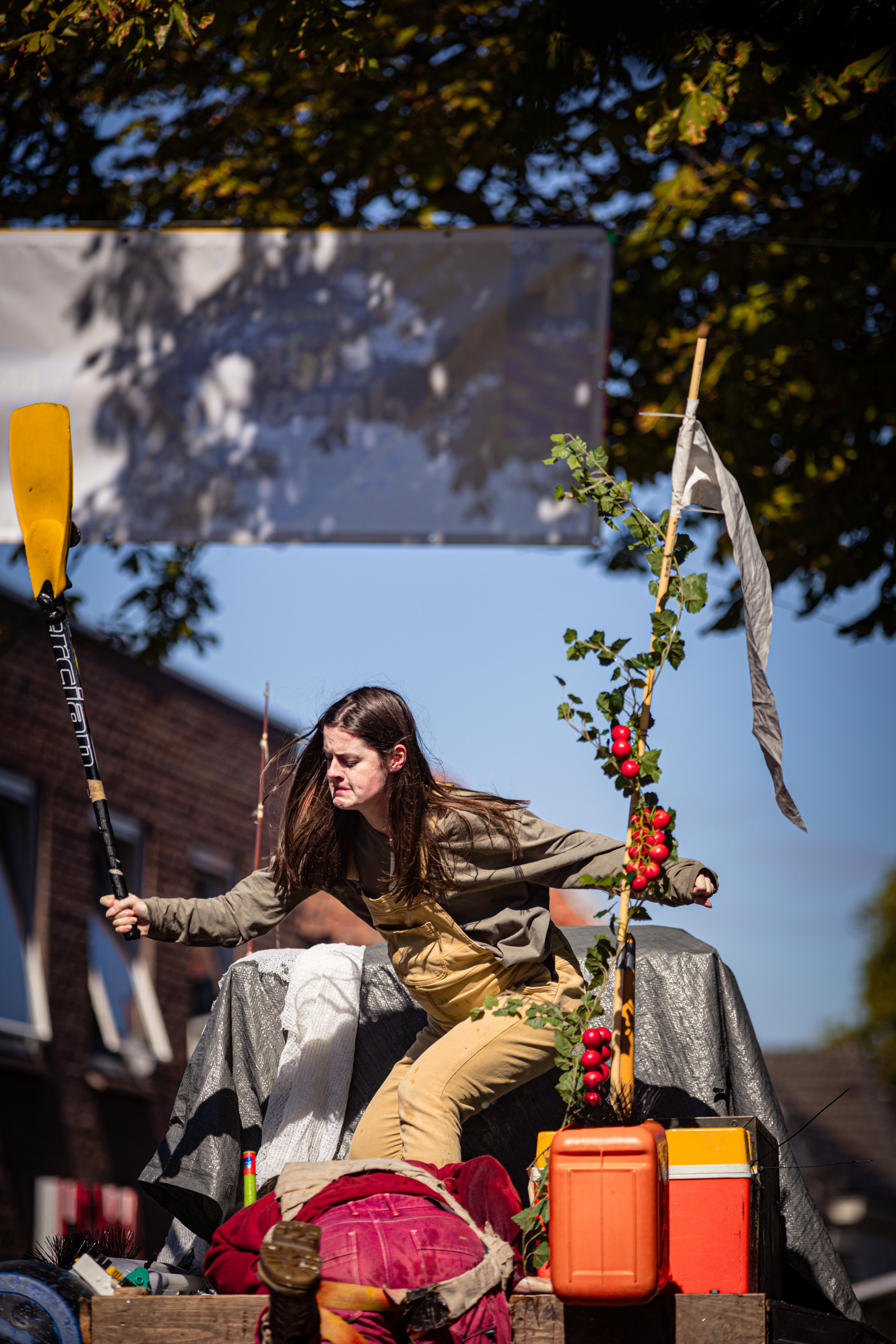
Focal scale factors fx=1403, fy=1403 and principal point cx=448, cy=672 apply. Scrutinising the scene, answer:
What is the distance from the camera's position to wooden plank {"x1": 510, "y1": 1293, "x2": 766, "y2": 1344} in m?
2.79

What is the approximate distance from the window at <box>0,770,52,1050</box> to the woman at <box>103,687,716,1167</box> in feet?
26.4

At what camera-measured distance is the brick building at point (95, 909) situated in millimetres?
11039

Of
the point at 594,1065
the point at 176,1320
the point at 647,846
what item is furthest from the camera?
the point at 647,846

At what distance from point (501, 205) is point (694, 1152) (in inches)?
224

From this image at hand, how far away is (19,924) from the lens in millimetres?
11516

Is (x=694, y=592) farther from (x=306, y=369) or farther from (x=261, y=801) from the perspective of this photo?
(x=306, y=369)

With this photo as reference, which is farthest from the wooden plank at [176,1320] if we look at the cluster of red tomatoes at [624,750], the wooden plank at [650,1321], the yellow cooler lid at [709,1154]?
the cluster of red tomatoes at [624,750]

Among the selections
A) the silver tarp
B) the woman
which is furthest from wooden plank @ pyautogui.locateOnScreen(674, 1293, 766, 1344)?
the silver tarp

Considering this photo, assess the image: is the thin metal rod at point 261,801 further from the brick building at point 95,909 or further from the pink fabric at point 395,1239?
the brick building at point 95,909

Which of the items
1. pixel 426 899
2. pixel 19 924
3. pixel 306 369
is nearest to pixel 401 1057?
pixel 426 899

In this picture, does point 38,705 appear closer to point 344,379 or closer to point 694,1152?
point 344,379

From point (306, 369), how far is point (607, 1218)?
4324mm

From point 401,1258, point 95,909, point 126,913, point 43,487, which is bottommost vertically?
point 401,1258

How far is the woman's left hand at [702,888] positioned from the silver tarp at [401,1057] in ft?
3.64
